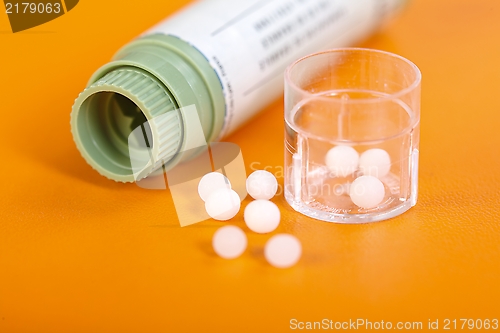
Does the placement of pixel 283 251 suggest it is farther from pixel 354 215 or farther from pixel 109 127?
pixel 109 127

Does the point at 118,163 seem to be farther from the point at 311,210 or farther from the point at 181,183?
the point at 311,210

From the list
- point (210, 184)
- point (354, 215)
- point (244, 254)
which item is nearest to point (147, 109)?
point (210, 184)

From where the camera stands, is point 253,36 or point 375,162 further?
point 253,36

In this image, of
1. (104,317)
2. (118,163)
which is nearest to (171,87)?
(118,163)

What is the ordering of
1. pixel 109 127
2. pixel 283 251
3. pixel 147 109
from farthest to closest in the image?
pixel 109 127 < pixel 147 109 < pixel 283 251

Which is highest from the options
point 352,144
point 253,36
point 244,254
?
point 253,36

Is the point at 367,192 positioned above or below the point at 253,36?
below

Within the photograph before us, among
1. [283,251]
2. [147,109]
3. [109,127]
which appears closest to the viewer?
[283,251]

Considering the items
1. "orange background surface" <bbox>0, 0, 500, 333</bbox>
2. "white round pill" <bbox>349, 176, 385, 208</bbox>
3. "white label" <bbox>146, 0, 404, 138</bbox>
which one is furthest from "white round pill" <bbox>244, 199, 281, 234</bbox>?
"white label" <bbox>146, 0, 404, 138</bbox>
